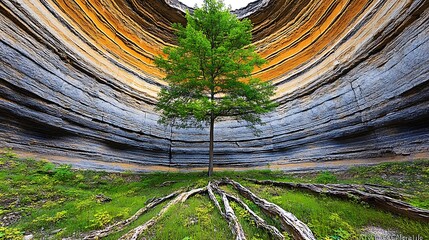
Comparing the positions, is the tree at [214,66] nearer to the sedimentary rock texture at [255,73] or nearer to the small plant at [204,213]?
the small plant at [204,213]

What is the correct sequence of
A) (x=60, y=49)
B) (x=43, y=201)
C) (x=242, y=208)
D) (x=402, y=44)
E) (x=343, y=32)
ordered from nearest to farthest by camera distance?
(x=242, y=208) < (x=43, y=201) < (x=402, y=44) < (x=60, y=49) < (x=343, y=32)

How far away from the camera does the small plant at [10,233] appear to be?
3.04 metres

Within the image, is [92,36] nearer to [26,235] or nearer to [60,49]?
[60,49]

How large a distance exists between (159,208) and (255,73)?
14.0 metres

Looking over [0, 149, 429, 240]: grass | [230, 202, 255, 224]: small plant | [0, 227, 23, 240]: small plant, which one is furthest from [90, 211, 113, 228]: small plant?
[230, 202, 255, 224]: small plant

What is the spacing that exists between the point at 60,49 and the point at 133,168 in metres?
6.97

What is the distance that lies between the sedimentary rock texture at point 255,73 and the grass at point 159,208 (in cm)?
176

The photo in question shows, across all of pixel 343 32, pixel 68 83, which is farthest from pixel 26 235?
pixel 343 32

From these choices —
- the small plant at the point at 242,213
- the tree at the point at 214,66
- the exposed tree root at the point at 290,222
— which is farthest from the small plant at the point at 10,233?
the tree at the point at 214,66

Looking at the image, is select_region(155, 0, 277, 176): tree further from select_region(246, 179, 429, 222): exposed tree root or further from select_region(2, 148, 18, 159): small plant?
select_region(2, 148, 18, 159): small plant

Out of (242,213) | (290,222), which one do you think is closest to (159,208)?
(242,213)

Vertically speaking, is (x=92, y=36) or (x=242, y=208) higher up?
(x=92, y=36)

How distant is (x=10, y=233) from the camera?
3098 mm

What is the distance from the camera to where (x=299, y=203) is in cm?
445
